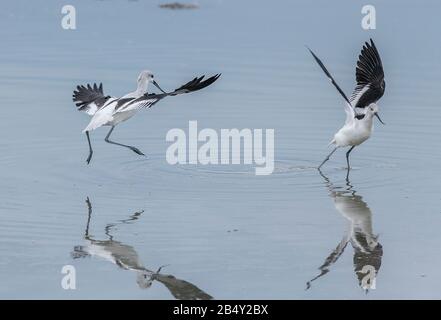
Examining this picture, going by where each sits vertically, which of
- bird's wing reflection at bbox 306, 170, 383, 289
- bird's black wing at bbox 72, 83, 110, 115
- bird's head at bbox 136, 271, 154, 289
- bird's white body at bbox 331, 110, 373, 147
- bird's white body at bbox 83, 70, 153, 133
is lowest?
bird's head at bbox 136, 271, 154, 289

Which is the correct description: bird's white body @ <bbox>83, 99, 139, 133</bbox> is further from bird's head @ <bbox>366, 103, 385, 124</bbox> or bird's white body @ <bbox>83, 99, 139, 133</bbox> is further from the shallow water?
bird's head @ <bbox>366, 103, 385, 124</bbox>

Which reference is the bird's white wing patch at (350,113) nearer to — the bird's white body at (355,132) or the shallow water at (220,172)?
the bird's white body at (355,132)

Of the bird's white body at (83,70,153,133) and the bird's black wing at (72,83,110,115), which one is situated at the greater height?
the bird's black wing at (72,83,110,115)

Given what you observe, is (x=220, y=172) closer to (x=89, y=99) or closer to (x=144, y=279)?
(x=89, y=99)

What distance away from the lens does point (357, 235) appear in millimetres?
10781

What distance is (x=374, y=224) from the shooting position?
11141mm

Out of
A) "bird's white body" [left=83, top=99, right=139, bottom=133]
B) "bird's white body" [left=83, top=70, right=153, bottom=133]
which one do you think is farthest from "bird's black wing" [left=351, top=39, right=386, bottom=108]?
"bird's white body" [left=83, top=99, right=139, bottom=133]

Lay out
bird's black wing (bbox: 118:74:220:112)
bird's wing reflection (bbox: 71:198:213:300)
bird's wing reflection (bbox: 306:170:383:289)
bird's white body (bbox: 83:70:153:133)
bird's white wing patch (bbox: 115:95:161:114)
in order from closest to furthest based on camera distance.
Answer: bird's wing reflection (bbox: 71:198:213:300) < bird's wing reflection (bbox: 306:170:383:289) < bird's black wing (bbox: 118:74:220:112) < bird's white wing patch (bbox: 115:95:161:114) < bird's white body (bbox: 83:70:153:133)

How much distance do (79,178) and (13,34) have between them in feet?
28.7

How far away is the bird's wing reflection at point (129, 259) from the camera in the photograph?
30.1ft

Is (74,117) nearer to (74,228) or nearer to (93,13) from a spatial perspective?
(74,228)

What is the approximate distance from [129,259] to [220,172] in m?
3.19

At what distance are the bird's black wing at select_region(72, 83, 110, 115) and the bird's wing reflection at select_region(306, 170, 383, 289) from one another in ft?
8.76

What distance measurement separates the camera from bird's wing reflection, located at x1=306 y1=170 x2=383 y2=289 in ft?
32.4
